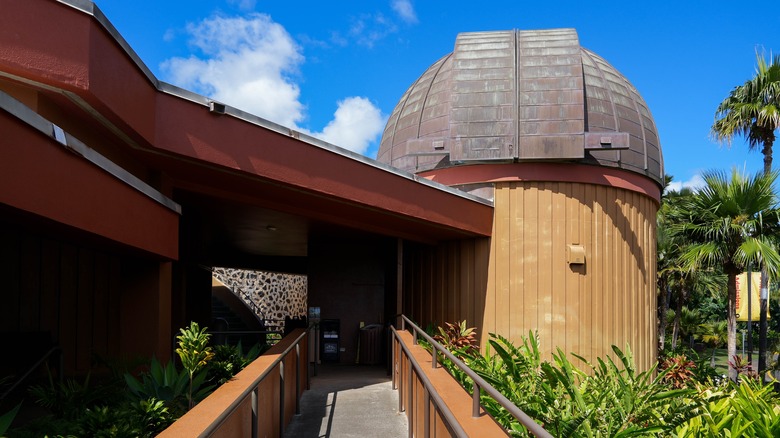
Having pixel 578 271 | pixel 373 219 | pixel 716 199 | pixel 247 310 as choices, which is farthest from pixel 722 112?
pixel 247 310

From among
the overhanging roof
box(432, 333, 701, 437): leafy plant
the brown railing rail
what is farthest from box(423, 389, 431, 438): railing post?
the overhanging roof

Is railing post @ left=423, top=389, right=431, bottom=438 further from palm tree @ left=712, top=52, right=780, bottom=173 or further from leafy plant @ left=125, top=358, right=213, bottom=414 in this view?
palm tree @ left=712, top=52, right=780, bottom=173

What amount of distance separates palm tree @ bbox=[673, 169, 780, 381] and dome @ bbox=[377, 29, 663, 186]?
129 centimetres

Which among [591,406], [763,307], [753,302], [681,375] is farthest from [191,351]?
[753,302]

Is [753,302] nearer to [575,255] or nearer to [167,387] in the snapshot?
[575,255]

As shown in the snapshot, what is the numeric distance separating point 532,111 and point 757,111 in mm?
10854

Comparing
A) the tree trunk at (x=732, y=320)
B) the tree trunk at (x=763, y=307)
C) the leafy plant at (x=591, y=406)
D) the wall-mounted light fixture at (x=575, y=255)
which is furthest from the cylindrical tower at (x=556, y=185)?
the leafy plant at (x=591, y=406)

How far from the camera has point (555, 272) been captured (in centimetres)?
1293

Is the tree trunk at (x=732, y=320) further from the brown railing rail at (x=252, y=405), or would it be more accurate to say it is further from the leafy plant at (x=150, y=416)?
the leafy plant at (x=150, y=416)

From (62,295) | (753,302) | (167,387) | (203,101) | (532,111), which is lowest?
(753,302)

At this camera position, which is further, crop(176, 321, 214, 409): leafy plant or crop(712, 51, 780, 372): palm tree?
crop(712, 51, 780, 372): palm tree

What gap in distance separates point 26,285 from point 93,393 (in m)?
3.38

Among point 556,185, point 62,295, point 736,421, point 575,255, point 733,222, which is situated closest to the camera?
point 736,421

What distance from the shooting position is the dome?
43.2ft
